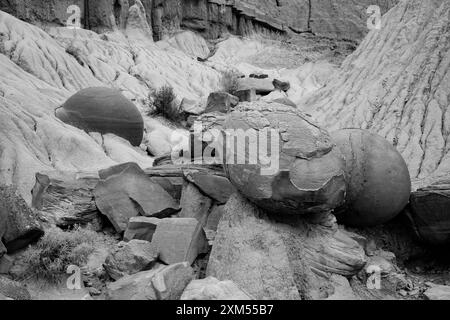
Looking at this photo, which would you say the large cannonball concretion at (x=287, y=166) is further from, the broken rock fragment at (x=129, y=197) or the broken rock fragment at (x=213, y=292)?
the broken rock fragment at (x=129, y=197)

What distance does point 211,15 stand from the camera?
30.7 m

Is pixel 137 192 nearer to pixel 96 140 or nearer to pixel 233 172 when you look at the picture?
pixel 233 172

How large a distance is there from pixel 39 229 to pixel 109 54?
54.2 feet

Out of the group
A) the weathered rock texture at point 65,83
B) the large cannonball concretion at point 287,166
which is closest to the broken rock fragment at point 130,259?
the large cannonball concretion at point 287,166

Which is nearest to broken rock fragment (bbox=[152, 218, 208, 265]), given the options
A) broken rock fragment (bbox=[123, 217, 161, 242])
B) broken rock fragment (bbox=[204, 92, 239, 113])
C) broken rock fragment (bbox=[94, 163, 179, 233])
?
broken rock fragment (bbox=[123, 217, 161, 242])

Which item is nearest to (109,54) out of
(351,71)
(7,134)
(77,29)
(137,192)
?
(77,29)

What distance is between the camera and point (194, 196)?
566cm

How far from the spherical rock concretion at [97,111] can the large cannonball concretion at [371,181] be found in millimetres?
5482

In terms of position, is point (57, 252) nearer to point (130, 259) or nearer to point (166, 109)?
point (130, 259)

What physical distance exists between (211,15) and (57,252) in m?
27.5

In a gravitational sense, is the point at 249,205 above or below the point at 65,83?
above

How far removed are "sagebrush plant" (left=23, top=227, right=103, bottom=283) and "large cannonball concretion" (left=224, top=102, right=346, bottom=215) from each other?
5.03 feet

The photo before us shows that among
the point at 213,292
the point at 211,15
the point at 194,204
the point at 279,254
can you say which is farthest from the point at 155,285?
the point at 211,15

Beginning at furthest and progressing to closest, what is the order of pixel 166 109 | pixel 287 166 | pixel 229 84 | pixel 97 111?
pixel 229 84 → pixel 166 109 → pixel 97 111 → pixel 287 166
